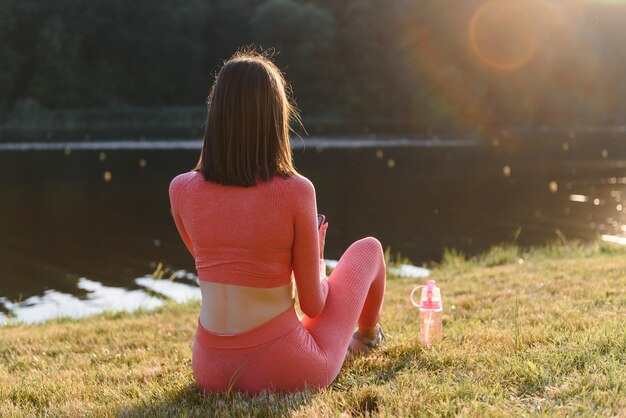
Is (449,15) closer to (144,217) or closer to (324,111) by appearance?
(324,111)

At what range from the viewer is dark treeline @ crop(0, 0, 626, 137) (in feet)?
139

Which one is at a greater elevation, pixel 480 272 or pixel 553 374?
pixel 553 374

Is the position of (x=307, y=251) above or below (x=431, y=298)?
above

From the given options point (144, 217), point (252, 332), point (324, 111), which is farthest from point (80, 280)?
point (324, 111)

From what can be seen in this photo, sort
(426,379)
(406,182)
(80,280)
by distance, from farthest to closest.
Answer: (406,182) < (80,280) < (426,379)

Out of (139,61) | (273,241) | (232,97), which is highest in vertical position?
(139,61)

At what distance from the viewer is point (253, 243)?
265cm

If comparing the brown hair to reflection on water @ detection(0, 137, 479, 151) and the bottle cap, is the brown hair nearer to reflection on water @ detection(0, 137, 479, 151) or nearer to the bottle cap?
the bottle cap

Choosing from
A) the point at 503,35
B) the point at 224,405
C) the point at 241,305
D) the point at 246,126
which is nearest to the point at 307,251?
the point at 241,305

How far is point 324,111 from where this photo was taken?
48531 mm

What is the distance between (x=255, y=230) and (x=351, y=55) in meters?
48.6

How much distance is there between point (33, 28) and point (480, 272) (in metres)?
46.6

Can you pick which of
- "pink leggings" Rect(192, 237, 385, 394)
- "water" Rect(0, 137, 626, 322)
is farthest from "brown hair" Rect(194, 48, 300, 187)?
"water" Rect(0, 137, 626, 322)

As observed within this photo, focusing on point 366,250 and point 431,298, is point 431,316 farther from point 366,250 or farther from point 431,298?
point 366,250
